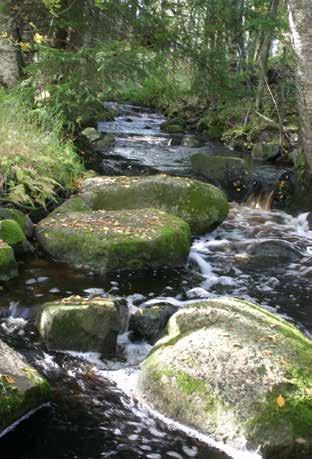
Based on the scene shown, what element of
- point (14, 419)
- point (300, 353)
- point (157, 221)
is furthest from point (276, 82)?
point (14, 419)

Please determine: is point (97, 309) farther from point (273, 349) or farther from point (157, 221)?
point (157, 221)

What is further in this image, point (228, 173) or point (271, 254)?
point (228, 173)

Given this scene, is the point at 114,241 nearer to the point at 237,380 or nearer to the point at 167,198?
the point at 167,198

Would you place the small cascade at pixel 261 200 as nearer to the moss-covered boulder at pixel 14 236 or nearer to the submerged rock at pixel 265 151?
the submerged rock at pixel 265 151

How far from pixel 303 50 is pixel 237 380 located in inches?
273

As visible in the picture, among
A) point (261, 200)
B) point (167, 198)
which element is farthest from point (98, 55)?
point (261, 200)

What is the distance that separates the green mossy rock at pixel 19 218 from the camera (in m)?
6.57

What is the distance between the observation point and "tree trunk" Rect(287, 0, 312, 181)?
8797mm

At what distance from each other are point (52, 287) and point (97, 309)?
122 cm

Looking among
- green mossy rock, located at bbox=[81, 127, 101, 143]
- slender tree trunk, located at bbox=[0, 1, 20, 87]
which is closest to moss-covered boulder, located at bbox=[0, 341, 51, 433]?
slender tree trunk, located at bbox=[0, 1, 20, 87]

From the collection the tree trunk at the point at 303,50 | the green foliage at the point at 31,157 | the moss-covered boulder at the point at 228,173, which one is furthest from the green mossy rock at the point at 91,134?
the tree trunk at the point at 303,50

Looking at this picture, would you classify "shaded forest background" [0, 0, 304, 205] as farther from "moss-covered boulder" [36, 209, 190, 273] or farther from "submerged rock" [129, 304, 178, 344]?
"submerged rock" [129, 304, 178, 344]

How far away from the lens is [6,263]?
575cm

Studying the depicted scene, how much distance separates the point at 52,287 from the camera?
5.76 meters
